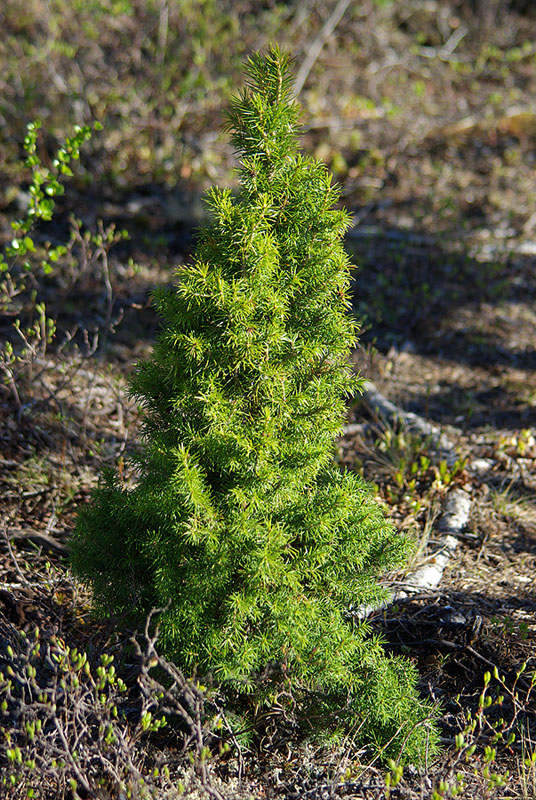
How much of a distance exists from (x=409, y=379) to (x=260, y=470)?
325cm

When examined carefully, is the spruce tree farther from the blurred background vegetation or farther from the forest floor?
the blurred background vegetation

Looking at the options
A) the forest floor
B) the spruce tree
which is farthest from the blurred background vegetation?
the spruce tree

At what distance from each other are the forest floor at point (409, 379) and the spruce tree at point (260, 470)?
261 millimetres

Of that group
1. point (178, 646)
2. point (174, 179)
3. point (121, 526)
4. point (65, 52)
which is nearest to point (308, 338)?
point (121, 526)

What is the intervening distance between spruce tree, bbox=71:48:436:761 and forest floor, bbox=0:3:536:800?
0.26 metres

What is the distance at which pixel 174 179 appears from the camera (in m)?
7.46

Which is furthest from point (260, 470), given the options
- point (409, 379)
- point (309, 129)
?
point (309, 129)

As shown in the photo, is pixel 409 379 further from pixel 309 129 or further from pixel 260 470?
pixel 309 129

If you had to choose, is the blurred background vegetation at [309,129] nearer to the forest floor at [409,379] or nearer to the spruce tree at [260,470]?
the forest floor at [409,379]

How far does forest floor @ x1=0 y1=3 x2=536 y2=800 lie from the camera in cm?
257

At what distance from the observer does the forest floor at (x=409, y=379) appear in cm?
257

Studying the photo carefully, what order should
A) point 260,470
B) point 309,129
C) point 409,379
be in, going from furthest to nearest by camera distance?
point 309,129
point 409,379
point 260,470

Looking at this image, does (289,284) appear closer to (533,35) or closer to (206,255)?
(206,255)

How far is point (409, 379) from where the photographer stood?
5.21 metres
